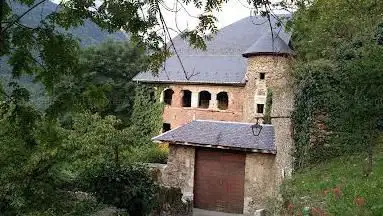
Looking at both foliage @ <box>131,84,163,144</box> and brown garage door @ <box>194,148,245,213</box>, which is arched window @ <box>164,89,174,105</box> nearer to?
foliage @ <box>131,84,163,144</box>

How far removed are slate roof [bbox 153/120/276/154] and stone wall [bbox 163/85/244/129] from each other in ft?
18.9

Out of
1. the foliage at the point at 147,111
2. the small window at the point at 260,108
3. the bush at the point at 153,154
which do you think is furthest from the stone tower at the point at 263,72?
the foliage at the point at 147,111

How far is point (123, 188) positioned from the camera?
442 inches

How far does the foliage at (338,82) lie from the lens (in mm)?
9828

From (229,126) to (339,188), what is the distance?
10810 mm

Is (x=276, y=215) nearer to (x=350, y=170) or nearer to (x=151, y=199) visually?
(x=350, y=170)

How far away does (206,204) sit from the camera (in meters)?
19.2

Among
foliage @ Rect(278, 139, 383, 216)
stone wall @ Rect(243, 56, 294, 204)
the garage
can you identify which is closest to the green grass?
foliage @ Rect(278, 139, 383, 216)

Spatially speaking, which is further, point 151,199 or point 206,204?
point 206,204

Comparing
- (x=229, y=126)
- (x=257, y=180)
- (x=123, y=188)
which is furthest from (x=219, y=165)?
(x=123, y=188)

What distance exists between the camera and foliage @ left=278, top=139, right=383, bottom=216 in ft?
25.4

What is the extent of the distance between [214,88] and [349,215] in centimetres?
1960

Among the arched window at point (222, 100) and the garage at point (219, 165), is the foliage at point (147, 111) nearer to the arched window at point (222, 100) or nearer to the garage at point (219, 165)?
the arched window at point (222, 100)

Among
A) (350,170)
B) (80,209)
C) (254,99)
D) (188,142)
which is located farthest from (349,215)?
(254,99)
